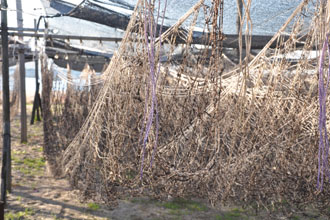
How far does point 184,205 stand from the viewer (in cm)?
409

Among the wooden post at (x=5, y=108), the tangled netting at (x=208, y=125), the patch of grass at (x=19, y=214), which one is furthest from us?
the wooden post at (x=5, y=108)

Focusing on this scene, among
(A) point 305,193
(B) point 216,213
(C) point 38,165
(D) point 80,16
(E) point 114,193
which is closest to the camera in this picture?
(A) point 305,193

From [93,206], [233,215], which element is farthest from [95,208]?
[233,215]

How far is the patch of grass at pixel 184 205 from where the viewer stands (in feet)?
13.1

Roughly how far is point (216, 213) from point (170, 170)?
181 centimetres

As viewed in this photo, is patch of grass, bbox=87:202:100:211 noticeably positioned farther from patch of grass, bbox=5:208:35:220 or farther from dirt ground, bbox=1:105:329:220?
patch of grass, bbox=5:208:35:220

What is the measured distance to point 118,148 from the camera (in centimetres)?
256

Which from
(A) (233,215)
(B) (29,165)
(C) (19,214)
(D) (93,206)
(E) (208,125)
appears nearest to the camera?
(E) (208,125)

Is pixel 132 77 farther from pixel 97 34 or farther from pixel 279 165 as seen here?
pixel 97 34

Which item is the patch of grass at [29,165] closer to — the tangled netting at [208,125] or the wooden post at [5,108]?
the wooden post at [5,108]

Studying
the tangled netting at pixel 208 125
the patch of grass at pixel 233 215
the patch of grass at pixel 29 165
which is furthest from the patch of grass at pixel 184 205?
the patch of grass at pixel 29 165

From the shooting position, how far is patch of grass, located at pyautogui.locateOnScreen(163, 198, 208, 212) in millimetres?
3994

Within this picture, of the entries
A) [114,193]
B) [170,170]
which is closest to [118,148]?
[170,170]

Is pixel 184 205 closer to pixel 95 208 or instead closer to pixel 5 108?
pixel 95 208
